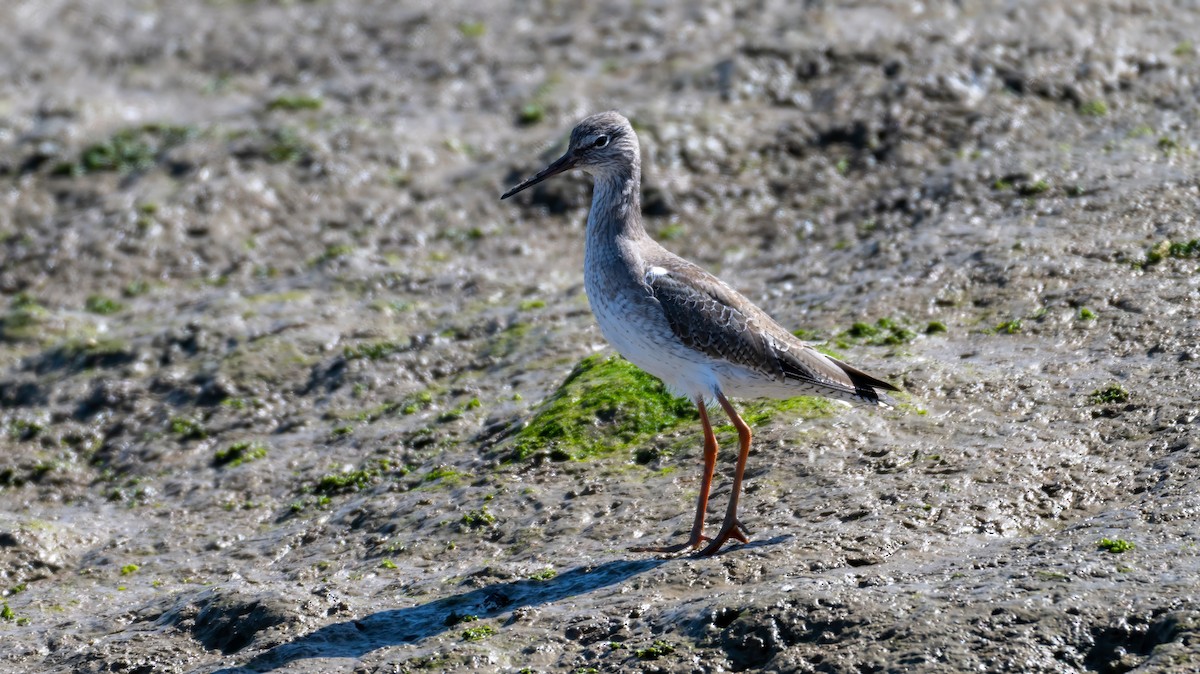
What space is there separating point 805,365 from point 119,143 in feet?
29.9

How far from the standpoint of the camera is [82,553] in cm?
886

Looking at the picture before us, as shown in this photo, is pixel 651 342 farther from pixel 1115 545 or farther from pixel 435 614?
pixel 1115 545

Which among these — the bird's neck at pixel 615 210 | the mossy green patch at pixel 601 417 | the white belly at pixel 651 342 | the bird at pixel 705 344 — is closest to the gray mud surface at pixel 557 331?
the mossy green patch at pixel 601 417

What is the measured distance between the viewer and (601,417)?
8.87m

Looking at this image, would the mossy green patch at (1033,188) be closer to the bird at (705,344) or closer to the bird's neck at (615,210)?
the bird at (705,344)

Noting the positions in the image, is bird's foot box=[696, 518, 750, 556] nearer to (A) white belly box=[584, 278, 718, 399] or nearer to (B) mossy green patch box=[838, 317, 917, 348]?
(A) white belly box=[584, 278, 718, 399]

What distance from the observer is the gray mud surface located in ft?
22.1

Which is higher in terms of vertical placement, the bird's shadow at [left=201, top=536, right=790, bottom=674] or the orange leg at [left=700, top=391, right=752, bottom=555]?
the orange leg at [left=700, top=391, right=752, bottom=555]

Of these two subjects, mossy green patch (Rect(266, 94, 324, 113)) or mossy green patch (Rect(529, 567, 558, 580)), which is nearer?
mossy green patch (Rect(529, 567, 558, 580))

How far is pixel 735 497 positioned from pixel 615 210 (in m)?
2.01

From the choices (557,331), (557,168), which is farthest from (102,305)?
(557,168)

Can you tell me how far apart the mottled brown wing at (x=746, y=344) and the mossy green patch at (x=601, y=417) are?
4.08ft

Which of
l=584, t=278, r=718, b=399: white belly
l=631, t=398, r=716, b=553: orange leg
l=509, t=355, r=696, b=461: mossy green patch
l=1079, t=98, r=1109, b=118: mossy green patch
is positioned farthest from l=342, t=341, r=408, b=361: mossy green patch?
l=1079, t=98, r=1109, b=118: mossy green patch

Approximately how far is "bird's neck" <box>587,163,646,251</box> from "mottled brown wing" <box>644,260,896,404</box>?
0.50 m
